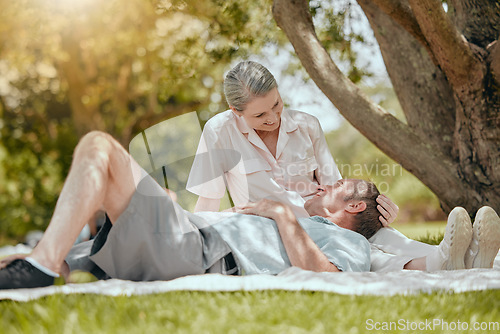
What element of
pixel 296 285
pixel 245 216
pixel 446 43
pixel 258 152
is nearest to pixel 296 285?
pixel 296 285

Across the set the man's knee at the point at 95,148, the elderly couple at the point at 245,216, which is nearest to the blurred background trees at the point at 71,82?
the elderly couple at the point at 245,216

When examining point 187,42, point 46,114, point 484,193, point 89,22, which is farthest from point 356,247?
point 46,114

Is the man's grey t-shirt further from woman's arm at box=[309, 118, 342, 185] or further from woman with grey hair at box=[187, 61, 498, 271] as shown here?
woman's arm at box=[309, 118, 342, 185]

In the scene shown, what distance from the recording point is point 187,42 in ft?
21.4

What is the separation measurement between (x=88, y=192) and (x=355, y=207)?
1506 mm

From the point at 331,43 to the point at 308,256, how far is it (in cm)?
395

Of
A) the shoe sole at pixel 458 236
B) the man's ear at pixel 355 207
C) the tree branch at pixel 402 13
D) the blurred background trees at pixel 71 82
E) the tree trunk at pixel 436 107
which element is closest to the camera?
the shoe sole at pixel 458 236

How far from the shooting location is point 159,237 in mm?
2348

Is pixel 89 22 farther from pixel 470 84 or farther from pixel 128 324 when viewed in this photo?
pixel 128 324

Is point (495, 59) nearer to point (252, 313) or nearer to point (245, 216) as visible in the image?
point (245, 216)

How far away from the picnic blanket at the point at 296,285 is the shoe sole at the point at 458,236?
29 cm

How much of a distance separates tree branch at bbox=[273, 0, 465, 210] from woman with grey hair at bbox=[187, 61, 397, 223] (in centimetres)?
86

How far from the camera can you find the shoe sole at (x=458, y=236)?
8.73 ft

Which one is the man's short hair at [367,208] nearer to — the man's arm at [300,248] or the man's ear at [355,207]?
the man's ear at [355,207]
